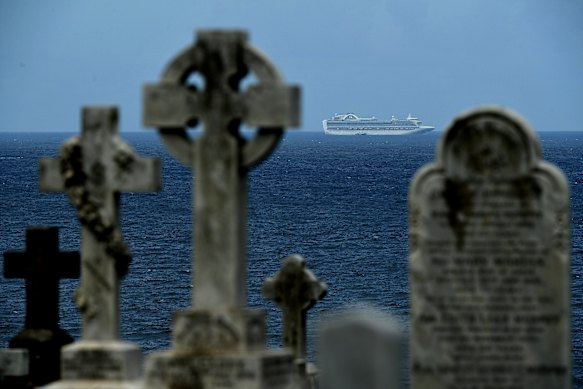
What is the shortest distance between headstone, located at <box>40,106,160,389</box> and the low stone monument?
3.59 m

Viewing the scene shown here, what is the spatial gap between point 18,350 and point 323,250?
5510cm

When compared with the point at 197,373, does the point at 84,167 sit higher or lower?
higher

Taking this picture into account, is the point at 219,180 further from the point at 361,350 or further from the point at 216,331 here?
the point at 361,350

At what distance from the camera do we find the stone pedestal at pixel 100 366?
14562 mm

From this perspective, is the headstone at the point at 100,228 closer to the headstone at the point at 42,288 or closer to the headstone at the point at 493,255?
the headstone at the point at 493,255

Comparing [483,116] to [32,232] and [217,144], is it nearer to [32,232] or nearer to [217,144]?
[217,144]

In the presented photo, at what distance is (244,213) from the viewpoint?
14.6 metres

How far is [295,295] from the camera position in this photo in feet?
60.6

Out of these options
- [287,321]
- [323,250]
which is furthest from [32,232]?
[323,250]

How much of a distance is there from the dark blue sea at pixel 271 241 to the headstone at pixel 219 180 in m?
24.6

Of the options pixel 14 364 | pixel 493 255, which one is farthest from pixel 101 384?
pixel 14 364

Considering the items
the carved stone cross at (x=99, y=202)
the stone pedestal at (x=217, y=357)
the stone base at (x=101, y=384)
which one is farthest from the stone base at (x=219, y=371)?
the carved stone cross at (x=99, y=202)

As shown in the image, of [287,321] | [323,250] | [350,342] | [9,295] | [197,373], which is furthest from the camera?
[323,250]

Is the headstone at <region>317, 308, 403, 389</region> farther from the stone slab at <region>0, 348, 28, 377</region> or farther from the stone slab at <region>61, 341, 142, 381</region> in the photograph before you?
the stone slab at <region>0, 348, 28, 377</region>
